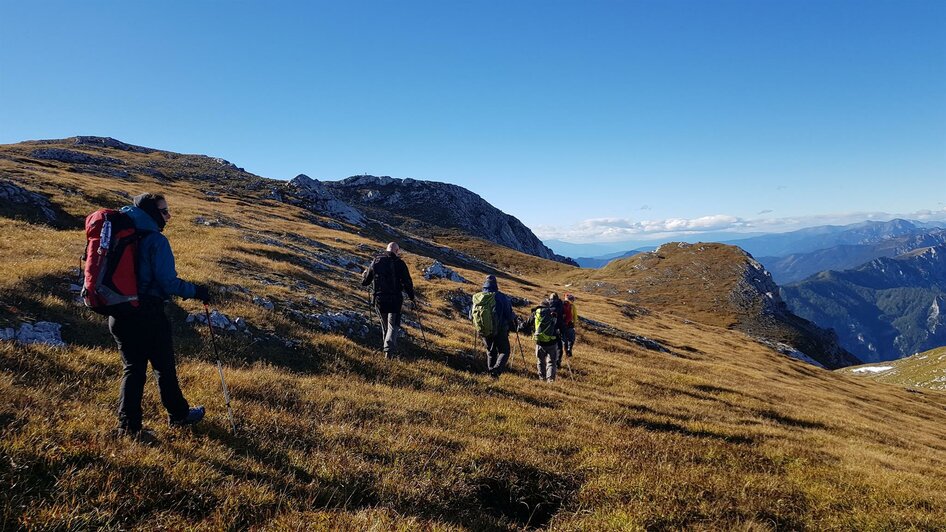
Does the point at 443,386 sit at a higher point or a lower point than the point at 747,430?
higher

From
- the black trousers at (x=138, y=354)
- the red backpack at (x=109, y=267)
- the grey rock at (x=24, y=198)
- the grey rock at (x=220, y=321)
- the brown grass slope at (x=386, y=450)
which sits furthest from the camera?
the grey rock at (x=24, y=198)

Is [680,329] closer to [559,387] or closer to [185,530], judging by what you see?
[559,387]

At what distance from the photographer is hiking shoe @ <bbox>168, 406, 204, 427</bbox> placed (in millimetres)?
6785

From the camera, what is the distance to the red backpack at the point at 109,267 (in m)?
5.90

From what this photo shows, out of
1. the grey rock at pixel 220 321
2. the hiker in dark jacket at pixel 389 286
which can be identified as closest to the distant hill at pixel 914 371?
the hiker in dark jacket at pixel 389 286

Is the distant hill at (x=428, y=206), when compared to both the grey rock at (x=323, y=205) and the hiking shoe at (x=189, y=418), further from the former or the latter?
the hiking shoe at (x=189, y=418)

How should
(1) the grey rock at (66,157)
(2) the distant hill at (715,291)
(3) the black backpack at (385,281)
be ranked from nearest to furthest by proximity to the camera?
(3) the black backpack at (385,281)
(1) the grey rock at (66,157)
(2) the distant hill at (715,291)

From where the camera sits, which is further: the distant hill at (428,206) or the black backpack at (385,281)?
the distant hill at (428,206)

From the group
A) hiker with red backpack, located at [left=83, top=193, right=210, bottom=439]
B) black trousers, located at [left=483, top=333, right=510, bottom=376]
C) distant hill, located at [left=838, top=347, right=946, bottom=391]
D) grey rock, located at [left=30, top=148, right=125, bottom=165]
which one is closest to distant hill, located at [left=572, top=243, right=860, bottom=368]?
distant hill, located at [left=838, top=347, right=946, bottom=391]

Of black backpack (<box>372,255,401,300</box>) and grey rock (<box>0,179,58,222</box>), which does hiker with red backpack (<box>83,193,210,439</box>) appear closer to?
black backpack (<box>372,255,401,300</box>)

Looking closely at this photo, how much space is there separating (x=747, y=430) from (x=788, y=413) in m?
7.38

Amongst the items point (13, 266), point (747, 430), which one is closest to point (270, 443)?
point (747, 430)

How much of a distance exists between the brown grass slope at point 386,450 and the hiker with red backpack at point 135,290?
0.62 metres

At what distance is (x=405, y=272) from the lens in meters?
14.9
